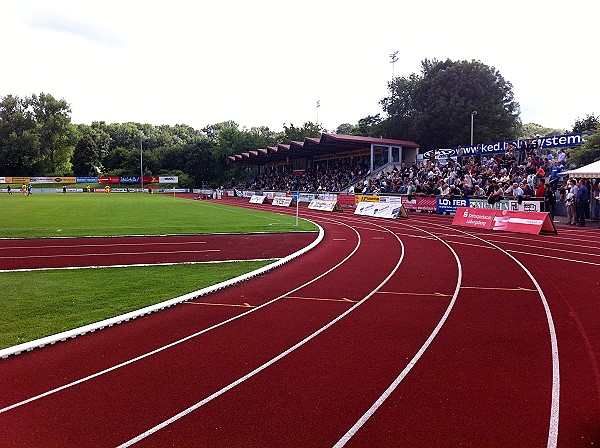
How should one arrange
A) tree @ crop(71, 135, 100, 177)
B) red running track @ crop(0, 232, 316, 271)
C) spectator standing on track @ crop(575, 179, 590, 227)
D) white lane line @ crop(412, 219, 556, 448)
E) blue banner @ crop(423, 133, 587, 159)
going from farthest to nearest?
tree @ crop(71, 135, 100, 177) < blue banner @ crop(423, 133, 587, 159) < spectator standing on track @ crop(575, 179, 590, 227) < red running track @ crop(0, 232, 316, 271) < white lane line @ crop(412, 219, 556, 448)

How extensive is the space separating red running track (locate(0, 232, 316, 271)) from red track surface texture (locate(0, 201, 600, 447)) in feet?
13.3

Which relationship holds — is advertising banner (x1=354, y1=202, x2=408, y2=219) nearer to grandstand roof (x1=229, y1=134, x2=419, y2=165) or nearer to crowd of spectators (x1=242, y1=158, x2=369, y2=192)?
grandstand roof (x1=229, y1=134, x2=419, y2=165)

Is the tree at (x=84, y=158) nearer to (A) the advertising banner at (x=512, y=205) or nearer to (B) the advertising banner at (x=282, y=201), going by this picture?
(B) the advertising banner at (x=282, y=201)

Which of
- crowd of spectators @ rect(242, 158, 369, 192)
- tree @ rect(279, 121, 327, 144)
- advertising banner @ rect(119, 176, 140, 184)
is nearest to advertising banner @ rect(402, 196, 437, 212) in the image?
crowd of spectators @ rect(242, 158, 369, 192)

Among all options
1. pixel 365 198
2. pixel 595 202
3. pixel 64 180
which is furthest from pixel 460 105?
pixel 64 180

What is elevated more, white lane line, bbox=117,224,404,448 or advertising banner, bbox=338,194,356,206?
advertising banner, bbox=338,194,356,206

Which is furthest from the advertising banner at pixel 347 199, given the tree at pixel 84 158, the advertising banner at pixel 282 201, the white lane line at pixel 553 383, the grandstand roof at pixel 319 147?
the tree at pixel 84 158

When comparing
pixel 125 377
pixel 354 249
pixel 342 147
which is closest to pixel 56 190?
pixel 342 147

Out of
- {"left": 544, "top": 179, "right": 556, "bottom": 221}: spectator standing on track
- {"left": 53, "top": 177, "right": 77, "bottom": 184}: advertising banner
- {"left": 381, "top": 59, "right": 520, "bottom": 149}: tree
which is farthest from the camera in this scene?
{"left": 53, "top": 177, "right": 77, "bottom": 184}: advertising banner

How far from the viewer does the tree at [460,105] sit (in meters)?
48.2

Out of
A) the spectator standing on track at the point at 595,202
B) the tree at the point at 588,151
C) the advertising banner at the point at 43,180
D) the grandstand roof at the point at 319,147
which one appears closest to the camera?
the spectator standing on track at the point at 595,202

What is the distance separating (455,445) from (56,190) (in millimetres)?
82759

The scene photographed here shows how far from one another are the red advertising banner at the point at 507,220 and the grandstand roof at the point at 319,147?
21433mm

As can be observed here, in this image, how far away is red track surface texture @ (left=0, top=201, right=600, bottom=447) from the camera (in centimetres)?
402
